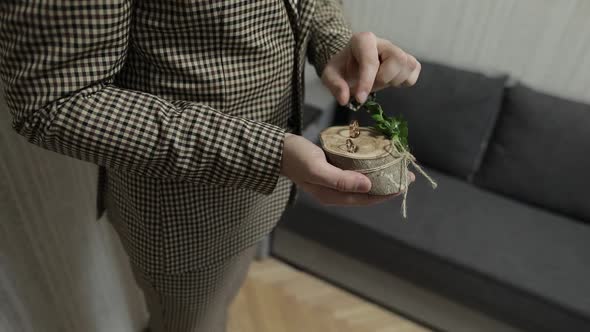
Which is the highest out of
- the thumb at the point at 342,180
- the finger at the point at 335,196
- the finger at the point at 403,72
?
the finger at the point at 403,72

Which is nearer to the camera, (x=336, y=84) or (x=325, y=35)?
(x=336, y=84)

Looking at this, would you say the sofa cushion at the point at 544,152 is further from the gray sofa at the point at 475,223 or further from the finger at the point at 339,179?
the finger at the point at 339,179

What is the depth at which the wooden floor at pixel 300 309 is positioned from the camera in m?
1.57

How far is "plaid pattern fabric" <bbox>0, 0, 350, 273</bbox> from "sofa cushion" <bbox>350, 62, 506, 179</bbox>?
104cm

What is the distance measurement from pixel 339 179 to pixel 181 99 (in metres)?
0.26

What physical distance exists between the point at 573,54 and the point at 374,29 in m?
0.75

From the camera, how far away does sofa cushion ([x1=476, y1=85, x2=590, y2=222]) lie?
4.89ft

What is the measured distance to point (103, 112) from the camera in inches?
20.6

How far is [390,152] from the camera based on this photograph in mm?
610

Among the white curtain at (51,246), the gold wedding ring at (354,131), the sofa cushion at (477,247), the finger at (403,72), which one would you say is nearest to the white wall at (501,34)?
the sofa cushion at (477,247)

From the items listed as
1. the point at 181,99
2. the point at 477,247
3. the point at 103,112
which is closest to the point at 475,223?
the point at 477,247

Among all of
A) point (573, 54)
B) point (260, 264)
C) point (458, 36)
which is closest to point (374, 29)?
point (458, 36)

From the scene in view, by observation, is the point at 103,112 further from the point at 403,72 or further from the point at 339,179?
the point at 403,72

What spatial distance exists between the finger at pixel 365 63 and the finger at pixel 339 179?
16 centimetres
